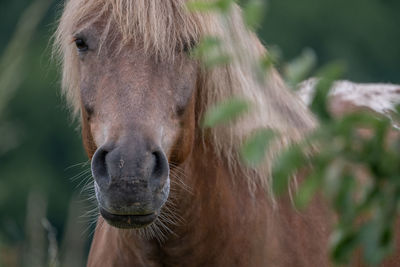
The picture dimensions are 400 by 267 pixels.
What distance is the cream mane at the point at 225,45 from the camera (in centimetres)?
323

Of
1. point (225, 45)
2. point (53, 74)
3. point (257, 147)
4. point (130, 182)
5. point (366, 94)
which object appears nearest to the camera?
point (257, 147)

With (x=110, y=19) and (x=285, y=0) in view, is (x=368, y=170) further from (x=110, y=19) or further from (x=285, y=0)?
(x=285, y=0)

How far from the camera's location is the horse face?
2.75 metres

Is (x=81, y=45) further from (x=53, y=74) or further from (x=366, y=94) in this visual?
(x=53, y=74)

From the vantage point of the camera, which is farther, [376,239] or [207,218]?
[207,218]

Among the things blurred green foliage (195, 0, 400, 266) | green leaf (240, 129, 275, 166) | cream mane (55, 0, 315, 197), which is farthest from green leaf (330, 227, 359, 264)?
cream mane (55, 0, 315, 197)

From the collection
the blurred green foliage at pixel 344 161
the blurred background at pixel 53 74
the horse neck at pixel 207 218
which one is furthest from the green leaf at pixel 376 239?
the blurred background at pixel 53 74

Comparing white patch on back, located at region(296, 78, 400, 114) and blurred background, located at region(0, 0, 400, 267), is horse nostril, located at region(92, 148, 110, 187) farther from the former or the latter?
blurred background, located at region(0, 0, 400, 267)

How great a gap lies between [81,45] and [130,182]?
2.97 feet

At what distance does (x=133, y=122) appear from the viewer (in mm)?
2877

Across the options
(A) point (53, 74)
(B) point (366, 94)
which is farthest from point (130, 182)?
(A) point (53, 74)

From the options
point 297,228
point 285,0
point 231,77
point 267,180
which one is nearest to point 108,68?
point 231,77

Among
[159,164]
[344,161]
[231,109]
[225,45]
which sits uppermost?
[231,109]

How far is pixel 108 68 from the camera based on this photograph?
3.15 meters
